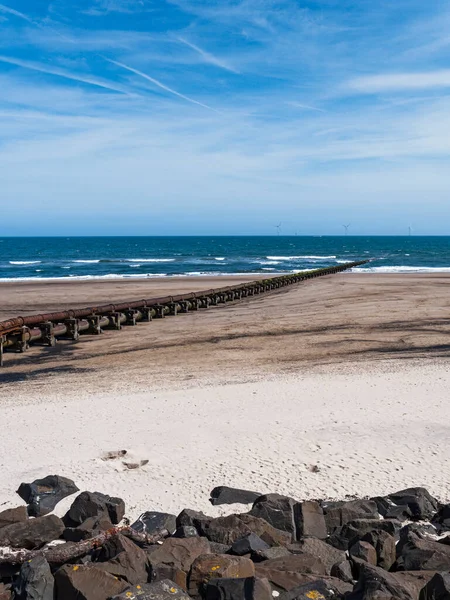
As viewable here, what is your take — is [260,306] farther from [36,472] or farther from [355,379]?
[36,472]

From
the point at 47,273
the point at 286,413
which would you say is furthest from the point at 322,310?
the point at 47,273

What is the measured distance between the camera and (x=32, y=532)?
17.0 feet

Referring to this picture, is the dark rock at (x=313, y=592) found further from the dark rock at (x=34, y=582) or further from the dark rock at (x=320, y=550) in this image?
the dark rock at (x=34, y=582)

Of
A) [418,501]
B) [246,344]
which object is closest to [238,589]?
[418,501]

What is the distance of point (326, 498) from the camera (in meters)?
6.07

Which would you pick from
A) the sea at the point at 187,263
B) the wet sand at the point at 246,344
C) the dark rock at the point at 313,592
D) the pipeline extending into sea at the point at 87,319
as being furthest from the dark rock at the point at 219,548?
the sea at the point at 187,263

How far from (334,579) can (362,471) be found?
2480 millimetres

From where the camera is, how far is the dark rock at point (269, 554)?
471 cm

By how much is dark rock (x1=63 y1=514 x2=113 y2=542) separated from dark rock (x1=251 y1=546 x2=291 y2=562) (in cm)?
139

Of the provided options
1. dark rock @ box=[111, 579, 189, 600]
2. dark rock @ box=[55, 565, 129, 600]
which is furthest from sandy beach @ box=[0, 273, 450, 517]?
dark rock @ box=[111, 579, 189, 600]

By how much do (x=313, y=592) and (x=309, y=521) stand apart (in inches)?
48.5

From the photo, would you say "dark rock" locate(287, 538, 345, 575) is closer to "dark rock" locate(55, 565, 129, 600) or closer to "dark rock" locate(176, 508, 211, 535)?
"dark rock" locate(176, 508, 211, 535)

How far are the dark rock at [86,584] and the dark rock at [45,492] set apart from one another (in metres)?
1.51

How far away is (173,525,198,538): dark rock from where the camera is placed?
5.09m
